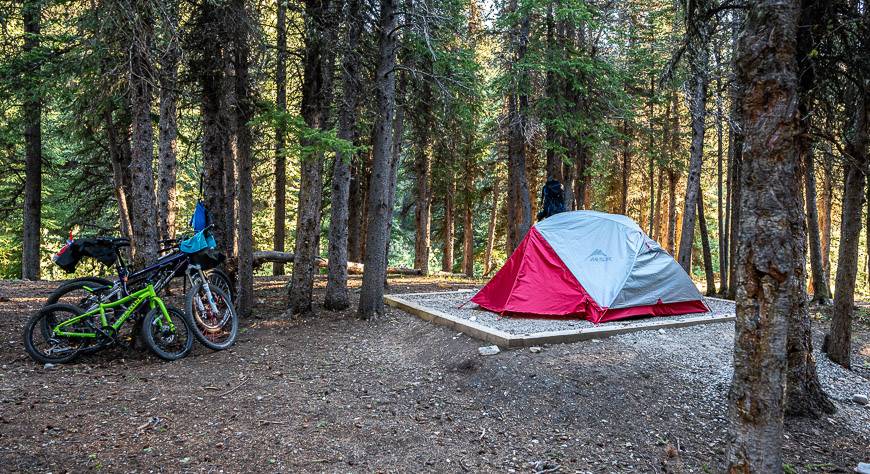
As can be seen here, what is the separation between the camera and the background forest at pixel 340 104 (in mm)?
6738

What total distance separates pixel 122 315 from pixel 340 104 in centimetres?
458

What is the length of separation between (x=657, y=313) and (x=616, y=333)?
1.89m

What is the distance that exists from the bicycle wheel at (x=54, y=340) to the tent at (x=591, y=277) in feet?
18.7

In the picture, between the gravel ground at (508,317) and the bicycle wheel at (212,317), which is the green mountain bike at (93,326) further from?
the gravel ground at (508,317)

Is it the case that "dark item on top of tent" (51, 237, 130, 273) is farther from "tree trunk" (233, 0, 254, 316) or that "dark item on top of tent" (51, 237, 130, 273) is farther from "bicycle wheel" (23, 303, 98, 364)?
"tree trunk" (233, 0, 254, 316)

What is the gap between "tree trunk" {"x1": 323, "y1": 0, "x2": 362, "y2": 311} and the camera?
798 cm

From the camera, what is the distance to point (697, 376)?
525cm

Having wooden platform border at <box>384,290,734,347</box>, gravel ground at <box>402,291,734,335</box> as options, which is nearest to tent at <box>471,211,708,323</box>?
gravel ground at <box>402,291,734,335</box>

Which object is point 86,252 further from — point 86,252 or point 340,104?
point 340,104

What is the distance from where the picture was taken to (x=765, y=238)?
2.77 m

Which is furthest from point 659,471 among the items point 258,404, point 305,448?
point 258,404

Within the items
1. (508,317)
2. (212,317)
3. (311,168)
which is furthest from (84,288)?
(508,317)

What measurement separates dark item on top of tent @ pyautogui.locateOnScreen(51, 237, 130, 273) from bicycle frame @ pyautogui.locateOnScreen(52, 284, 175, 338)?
0.54 m

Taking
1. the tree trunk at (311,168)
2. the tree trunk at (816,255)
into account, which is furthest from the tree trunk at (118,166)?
the tree trunk at (816,255)
